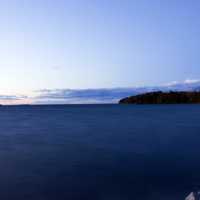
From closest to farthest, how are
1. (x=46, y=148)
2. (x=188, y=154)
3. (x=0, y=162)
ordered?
(x=0, y=162) < (x=188, y=154) < (x=46, y=148)

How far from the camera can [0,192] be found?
1505 cm

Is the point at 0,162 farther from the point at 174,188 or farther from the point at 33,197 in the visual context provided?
the point at 174,188

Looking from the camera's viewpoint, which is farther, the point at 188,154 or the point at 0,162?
the point at 188,154

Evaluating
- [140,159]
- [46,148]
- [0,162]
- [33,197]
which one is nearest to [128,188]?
[33,197]

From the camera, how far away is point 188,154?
2533cm

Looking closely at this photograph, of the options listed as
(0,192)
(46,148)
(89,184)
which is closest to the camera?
(0,192)

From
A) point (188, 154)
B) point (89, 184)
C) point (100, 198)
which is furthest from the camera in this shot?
point (188, 154)

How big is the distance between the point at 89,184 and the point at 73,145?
15454mm

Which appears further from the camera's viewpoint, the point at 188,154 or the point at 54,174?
the point at 188,154

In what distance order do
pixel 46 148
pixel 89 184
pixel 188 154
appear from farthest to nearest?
pixel 46 148, pixel 188 154, pixel 89 184

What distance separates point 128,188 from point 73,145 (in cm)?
1667

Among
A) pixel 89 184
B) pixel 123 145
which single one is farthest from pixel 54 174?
pixel 123 145

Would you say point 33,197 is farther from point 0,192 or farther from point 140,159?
point 140,159

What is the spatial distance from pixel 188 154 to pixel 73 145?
11511mm
